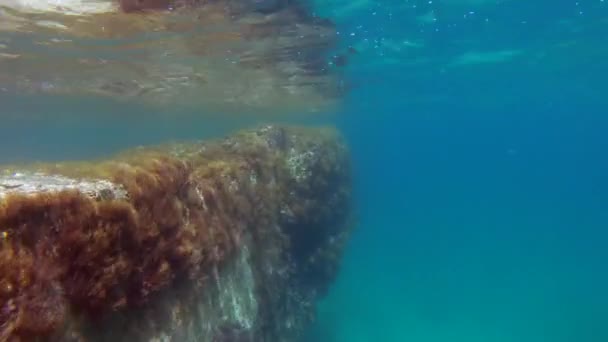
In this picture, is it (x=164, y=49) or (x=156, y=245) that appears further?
(x=164, y=49)

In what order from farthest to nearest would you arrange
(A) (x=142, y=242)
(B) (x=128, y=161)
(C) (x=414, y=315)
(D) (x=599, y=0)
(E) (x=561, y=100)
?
(E) (x=561, y=100)
(C) (x=414, y=315)
(D) (x=599, y=0)
(B) (x=128, y=161)
(A) (x=142, y=242)

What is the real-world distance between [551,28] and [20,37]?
26.1 m

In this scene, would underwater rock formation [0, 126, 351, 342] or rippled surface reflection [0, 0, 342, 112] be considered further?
rippled surface reflection [0, 0, 342, 112]

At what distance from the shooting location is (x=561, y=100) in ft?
175

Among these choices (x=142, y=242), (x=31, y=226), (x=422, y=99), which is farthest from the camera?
(x=422, y=99)

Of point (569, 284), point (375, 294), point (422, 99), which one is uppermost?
point (422, 99)

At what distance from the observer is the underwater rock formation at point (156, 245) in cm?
441

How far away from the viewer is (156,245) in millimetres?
6609

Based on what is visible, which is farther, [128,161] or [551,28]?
[551,28]

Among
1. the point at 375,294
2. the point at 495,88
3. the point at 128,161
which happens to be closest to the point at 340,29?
the point at 128,161

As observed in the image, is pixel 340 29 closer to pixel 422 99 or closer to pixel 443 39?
pixel 443 39

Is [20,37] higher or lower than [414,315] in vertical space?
higher

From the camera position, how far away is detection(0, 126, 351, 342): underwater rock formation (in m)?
4.41

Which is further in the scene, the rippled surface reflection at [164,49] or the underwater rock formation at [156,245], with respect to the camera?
the rippled surface reflection at [164,49]
